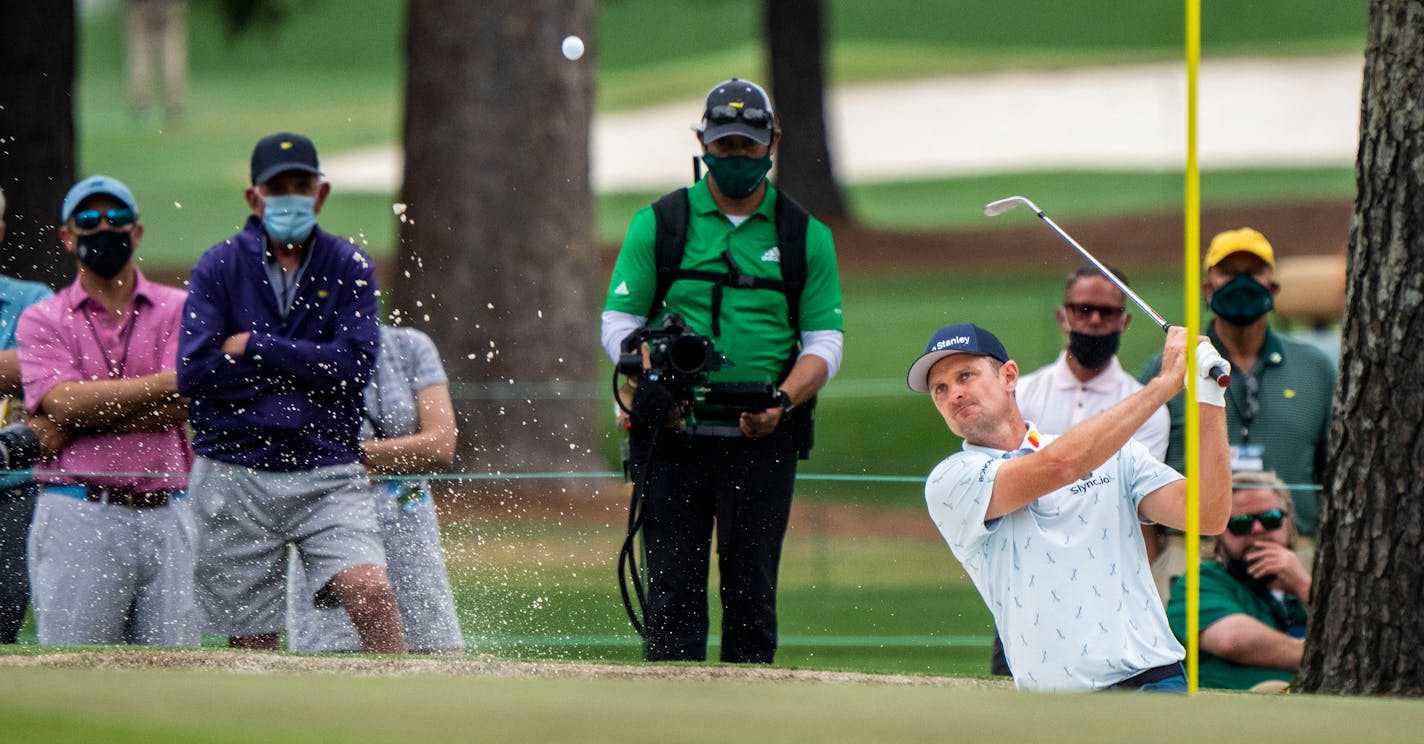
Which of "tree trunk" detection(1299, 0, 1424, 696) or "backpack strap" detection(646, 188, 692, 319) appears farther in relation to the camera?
"backpack strap" detection(646, 188, 692, 319)

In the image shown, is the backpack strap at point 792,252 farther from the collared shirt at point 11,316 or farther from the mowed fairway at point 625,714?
the mowed fairway at point 625,714

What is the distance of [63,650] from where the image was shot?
20.9ft

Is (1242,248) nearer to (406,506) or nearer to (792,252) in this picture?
(792,252)

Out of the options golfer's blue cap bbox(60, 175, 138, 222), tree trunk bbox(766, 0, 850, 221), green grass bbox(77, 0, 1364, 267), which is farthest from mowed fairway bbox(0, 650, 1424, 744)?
green grass bbox(77, 0, 1364, 267)

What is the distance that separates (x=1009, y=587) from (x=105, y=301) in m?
3.69

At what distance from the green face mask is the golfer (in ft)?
5.67

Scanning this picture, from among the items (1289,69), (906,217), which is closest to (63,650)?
(906,217)

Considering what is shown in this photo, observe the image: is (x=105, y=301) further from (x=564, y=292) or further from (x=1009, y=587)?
(x=564, y=292)

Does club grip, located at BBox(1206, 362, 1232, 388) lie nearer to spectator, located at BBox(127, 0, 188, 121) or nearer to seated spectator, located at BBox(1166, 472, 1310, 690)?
seated spectator, located at BBox(1166, 472, 1310, 690)

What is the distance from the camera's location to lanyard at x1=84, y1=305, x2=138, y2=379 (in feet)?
25.2

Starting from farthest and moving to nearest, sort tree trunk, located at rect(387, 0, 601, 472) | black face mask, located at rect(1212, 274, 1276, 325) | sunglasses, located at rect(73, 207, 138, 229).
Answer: tree trunk, located at rect(387, 0, 601, 472), black face mask, located at rect(1212, 274, 1276, 325), sunglasses, located at rect(73, 207, 138, 229)

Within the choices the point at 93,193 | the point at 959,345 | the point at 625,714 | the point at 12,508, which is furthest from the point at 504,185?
the point at 625,714

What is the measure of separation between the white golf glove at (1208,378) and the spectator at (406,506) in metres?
3.05

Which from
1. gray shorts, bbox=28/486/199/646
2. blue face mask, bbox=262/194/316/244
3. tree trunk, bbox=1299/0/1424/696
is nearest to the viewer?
tree trunk, bbox=1299/0/1424/696
